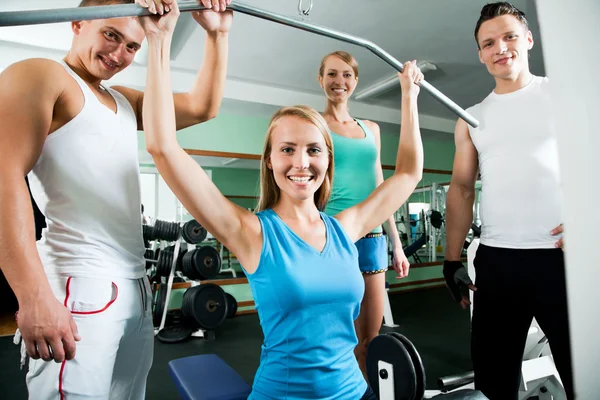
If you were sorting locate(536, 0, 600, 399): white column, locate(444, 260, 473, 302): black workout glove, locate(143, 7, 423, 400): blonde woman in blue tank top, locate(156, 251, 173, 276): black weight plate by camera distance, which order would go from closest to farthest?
1. locate(536, 0, 600, 399): white column
2. locate(143, 7, 423, 400): blonde woman in blue tank top
3. locate(444, 260, 473, 302): black workout glove
4. locate(156, 251, 173, 276): black weight plate

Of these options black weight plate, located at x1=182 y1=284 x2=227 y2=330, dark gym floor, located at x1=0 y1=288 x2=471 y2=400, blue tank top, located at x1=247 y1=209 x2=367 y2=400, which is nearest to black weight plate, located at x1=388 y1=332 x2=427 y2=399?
blue tank top, located at x1=247 y1=209 x2=367 y2=400

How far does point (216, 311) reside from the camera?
126 inches

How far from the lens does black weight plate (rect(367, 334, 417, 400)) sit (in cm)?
58

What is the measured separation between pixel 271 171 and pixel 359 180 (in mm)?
403

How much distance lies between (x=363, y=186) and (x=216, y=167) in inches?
133

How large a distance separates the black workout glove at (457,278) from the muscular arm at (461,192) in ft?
0.08

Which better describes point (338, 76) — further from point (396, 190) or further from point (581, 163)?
point (581, 163)

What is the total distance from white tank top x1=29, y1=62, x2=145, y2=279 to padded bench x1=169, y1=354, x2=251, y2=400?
38cm

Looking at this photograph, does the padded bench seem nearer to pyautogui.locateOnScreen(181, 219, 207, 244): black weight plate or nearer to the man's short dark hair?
the man's short dark hair

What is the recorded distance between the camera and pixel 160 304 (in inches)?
129

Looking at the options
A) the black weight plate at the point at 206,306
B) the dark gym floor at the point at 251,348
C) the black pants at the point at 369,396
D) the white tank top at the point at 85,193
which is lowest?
the dark gym floor at the point at 251,348

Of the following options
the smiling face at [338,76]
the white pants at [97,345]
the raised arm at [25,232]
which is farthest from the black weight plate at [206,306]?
the raised arm at [25,232]

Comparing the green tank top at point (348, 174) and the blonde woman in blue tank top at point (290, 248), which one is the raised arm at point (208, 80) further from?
the green tank top at point (348, 174)

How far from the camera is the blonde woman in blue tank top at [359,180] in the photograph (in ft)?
4.01
